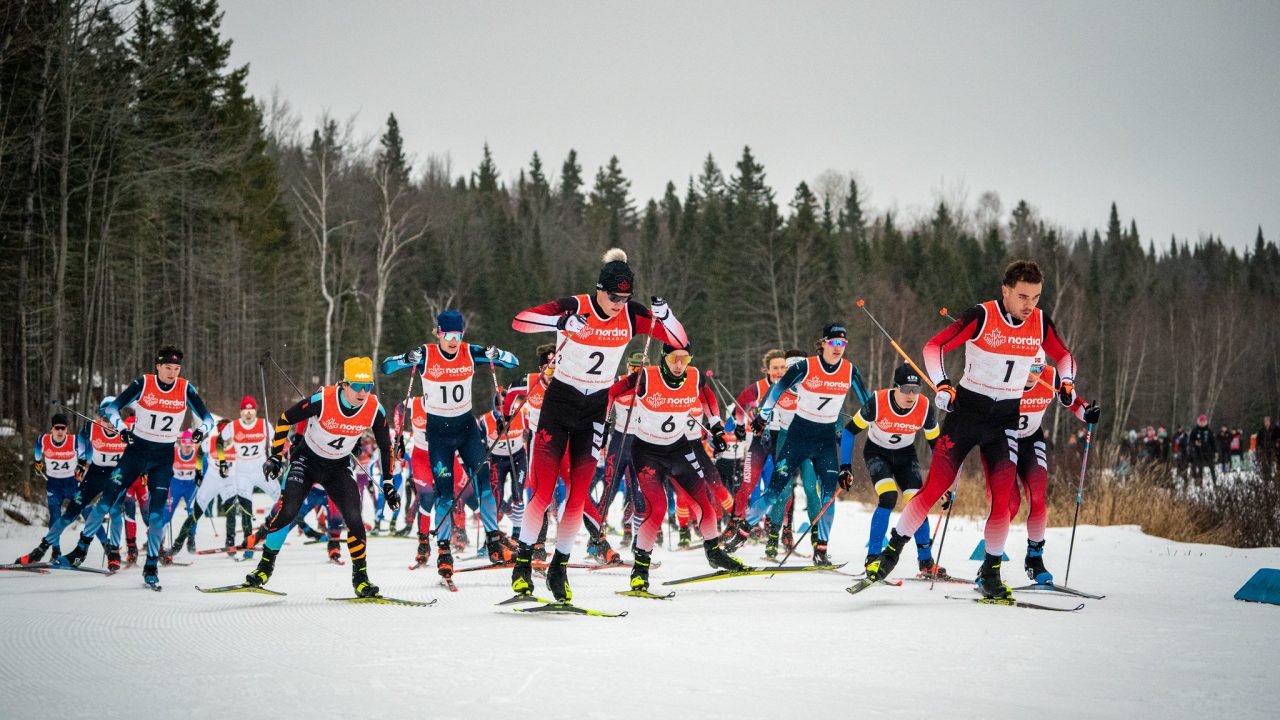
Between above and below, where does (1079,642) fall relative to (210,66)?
below

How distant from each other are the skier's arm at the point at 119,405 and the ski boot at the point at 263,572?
3197mm

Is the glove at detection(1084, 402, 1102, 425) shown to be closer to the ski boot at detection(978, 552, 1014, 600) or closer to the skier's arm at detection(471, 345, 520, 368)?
the ski boot at detection(978, 552, 1014, 600)

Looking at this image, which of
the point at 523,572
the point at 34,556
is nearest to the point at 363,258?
the point at 34,556

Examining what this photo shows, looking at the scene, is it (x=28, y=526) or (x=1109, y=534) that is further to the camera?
(x=28, y=526)

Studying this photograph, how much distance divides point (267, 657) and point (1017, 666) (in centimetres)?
402

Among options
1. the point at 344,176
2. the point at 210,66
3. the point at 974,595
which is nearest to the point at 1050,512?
the point at 974,595

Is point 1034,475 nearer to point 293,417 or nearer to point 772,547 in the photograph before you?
point 772,547

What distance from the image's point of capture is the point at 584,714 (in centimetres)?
364

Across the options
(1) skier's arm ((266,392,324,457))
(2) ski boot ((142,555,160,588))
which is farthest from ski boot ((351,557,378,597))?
(2) ski boot ((142,555,160,588))

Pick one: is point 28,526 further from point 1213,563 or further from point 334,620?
point 1213,563

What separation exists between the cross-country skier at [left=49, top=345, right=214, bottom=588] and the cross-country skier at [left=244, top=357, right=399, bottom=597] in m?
2.43

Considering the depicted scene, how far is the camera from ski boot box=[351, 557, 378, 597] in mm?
7285

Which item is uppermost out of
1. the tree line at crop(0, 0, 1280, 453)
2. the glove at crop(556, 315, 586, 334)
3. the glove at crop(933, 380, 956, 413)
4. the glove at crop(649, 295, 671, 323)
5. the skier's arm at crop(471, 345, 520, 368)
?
the tree line at crop(0, 0, 1280, 453)

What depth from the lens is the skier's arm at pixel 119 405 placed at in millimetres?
9555
